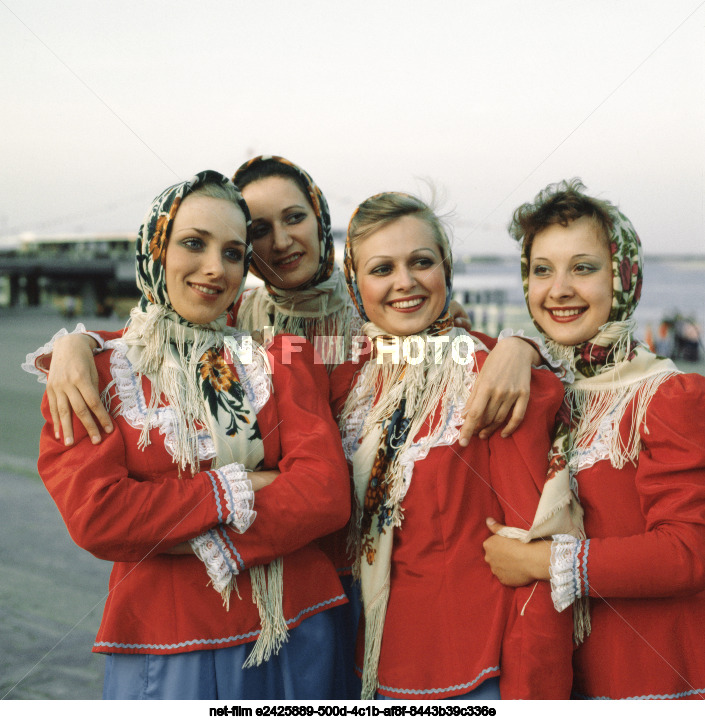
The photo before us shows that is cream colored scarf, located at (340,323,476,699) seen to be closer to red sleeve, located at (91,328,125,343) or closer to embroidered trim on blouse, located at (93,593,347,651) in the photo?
embroidered trim on blouse, located at (93,593,347,651)

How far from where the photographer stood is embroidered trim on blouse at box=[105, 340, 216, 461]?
1667 mm

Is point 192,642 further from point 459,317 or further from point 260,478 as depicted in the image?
point 459,317

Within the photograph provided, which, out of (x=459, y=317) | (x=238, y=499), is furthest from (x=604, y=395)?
(x=238, y=499)

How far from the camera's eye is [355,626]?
6.40 ft

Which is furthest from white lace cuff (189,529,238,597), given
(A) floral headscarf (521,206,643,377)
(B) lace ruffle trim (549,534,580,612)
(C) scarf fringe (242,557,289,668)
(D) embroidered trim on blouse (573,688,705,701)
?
(A) floral headscarf (521,206,643,377)

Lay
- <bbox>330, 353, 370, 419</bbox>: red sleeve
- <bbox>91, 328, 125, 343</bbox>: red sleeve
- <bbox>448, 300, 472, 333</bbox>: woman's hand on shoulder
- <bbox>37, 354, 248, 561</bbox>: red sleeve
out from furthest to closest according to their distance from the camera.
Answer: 1. <bbox>448, 300, 472, 333</bbox>: woman's hand on shoulder
2. <bbox>330, 353, 370, 419</bbox>: red sleeve
3. <bbox>91, 328, 125, 343</bbox>: red sleeve
4. <bbox>37, 354, 248, 561</bbox>: red sleeve

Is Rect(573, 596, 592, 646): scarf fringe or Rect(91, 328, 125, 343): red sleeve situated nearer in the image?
Rect(573, 596, 592, 646): scarf fringe

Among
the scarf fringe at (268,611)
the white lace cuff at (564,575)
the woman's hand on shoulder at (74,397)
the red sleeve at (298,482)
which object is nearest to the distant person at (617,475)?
the white lace cuff at (564,575)

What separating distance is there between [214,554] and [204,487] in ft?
0.54

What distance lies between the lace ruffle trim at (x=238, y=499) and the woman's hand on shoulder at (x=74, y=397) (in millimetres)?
314

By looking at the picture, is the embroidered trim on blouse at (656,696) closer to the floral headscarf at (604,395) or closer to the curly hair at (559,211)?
the floral headscarf at (604,395)

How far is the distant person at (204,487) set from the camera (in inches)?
61.5

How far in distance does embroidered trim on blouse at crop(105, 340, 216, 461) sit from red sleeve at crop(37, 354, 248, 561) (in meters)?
0.07

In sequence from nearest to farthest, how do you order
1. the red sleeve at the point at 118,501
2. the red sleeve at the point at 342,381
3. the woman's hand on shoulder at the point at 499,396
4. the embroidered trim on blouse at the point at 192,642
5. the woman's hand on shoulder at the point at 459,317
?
the red sleeve at the point at 118,501
the embroidered trim on blouse at the point at 192,642
the woman's hand on shoulder at the point at 499,396
the red sleeve at the point at 342,381
the woman's hand on shoulder at the point at 459,317
